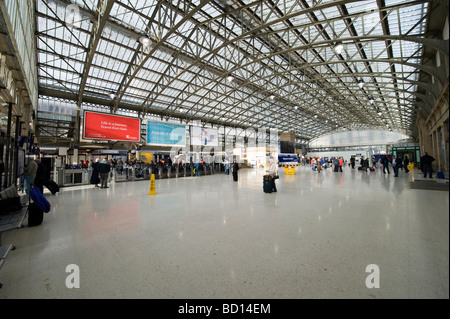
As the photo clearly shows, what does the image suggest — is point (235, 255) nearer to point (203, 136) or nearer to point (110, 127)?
point (110, 127)

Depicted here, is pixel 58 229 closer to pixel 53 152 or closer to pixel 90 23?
pixel 90 23

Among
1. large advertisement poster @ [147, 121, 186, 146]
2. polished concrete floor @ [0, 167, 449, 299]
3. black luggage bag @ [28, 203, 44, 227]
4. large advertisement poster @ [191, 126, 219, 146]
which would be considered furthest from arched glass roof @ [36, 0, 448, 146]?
polished concrete floor @ [0, 167, 449, 299]

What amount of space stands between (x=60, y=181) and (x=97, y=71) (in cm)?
1253

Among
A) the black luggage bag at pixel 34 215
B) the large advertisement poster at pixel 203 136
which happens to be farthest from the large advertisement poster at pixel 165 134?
the black luggage bag at pixel 34 215

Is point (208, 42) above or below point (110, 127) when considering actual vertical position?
above

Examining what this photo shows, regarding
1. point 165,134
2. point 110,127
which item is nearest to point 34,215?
point 110,127

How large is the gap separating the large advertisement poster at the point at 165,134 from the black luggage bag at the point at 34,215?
55.7ft

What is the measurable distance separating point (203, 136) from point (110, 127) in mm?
10252

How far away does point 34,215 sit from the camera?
13.3 feet

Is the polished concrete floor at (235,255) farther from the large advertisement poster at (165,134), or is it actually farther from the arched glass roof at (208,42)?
the large advertisement poster at (165,134)

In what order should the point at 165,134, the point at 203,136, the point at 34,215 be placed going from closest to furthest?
the point at 34,215 < the point at 165,134 < the point at 203,136

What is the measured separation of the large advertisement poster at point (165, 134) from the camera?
20516mm

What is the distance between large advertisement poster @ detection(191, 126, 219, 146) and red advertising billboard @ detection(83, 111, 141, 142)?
637 cm

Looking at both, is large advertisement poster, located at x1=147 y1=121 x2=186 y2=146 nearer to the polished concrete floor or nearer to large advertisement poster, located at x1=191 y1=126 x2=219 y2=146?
large advertisement poster, located at x1=191 y1=126 x2=219 y2=146
